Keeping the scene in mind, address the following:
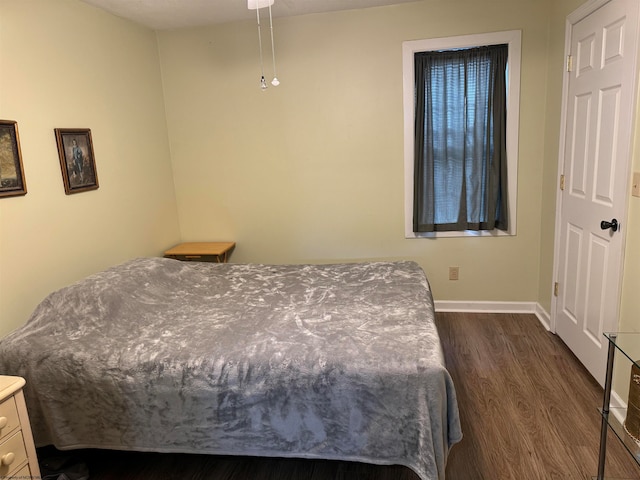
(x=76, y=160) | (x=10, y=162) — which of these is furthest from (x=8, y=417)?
(x=76, y=160)

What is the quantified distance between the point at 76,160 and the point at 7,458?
5.92ft

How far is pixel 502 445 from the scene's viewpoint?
212 centimetres

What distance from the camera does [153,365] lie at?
187 cm

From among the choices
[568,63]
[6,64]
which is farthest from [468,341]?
[6,64]

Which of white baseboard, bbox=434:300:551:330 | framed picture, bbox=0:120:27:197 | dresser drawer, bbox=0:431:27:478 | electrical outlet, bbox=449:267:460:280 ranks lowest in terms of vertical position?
white baseboard, bbox=434:300:551:330

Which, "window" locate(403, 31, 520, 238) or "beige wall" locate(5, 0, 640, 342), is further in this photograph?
"window" locate(403, 31, 520, 238)

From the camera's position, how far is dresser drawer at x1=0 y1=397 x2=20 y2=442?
1398 mm

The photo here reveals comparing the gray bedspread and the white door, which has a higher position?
the white door

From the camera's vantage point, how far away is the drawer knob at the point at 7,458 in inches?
54.8

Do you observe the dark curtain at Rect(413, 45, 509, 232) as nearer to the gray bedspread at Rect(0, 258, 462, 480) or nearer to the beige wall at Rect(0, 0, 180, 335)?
the gray bedspread at Rect(0, 258, 462, 480)

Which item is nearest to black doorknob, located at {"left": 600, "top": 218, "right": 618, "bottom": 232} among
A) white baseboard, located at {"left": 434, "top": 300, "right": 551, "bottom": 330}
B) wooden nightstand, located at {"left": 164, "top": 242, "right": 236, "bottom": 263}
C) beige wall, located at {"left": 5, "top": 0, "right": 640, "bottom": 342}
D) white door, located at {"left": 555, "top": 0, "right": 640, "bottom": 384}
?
white door, located at {"left": 555, "top": 0, "right": 640, "bottom": 384}

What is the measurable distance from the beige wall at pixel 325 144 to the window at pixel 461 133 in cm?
8

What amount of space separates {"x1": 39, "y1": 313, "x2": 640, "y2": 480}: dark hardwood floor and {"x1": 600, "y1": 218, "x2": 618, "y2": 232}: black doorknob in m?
0.93

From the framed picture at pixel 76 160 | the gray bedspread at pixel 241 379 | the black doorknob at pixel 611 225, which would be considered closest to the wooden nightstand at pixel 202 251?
the framed picture at pixel 76 160
